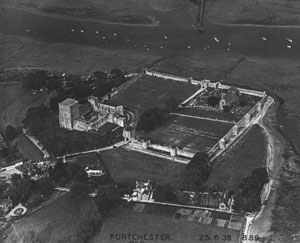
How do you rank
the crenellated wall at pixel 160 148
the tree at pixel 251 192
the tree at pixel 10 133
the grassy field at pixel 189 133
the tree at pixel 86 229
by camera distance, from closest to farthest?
the tree at pixel 86 229 → the tree at pixel 251 192 → the crenellated wall at pixel 160 148 → the grassy field at pixel 189 133 → the tree at pixel 10 133

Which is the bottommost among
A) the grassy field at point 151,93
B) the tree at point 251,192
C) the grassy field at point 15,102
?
the grassy field at point 15,102

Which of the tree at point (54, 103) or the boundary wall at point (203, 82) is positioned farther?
the boundary wall at point (203, 82)

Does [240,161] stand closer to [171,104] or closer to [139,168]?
[139,168]

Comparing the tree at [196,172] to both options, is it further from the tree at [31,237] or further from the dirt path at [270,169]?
the tree at [31,237]

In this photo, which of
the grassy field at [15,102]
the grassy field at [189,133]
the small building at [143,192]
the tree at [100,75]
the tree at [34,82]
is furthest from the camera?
the tree at [100,75]

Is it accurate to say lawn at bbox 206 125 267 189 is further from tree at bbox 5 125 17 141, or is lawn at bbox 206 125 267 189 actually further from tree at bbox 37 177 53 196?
tree at bbox 5 125 17 141

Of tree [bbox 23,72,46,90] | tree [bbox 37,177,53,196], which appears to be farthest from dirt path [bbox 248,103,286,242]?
tree [bbox 23,72,46,90]

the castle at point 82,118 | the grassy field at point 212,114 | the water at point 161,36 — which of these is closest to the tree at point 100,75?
the castle at point 82,118

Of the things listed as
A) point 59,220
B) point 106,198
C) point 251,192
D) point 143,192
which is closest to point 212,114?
point 143,192
